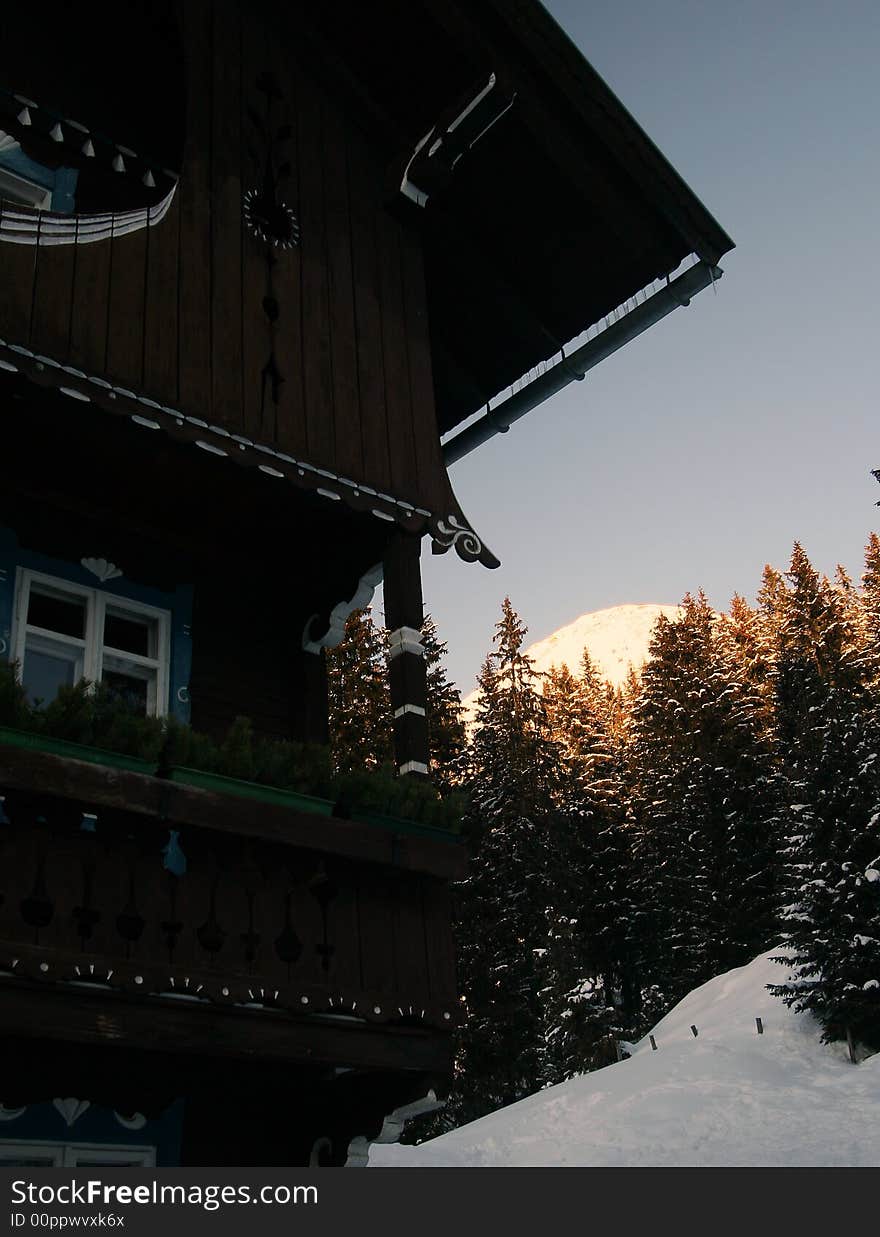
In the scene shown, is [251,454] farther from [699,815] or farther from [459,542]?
[699,815]

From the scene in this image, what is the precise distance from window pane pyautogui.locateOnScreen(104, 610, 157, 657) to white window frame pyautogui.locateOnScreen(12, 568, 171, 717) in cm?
5

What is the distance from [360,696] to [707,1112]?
1314 centimetres

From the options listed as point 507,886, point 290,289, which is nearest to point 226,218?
point 290,289

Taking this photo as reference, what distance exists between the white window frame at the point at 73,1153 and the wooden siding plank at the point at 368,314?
536 centimetres

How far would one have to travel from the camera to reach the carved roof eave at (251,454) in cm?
882

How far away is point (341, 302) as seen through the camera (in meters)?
11.4

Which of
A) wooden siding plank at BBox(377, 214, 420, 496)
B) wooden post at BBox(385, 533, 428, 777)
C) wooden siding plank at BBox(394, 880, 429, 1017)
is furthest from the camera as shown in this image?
wooden siding plank at BBox(377, 214, 420, 496)

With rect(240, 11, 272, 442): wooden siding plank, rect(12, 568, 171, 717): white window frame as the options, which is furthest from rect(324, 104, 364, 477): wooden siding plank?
rect(12, 568, 171, 717): white window frame

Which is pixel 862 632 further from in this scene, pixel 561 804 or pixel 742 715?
pixel 561 804

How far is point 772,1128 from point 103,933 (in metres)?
21.8

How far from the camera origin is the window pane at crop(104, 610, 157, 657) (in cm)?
1037

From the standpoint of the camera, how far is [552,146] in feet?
40.2

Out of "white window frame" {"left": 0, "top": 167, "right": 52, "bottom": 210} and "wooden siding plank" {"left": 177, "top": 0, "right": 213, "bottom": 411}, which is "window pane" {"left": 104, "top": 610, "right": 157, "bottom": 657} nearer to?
"wooden siding plank" {"left": 177, "top": 0, "right": 213, "bottom": 411}

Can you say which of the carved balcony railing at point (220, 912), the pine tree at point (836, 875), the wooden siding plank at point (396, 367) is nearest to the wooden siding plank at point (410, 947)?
the carved balcony railing at point (220, 912)
